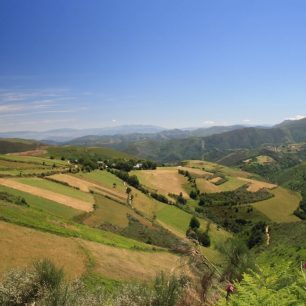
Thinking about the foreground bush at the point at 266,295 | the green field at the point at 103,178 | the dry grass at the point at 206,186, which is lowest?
the dry grass at the point at 206,186

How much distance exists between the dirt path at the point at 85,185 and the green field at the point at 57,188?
4673 mm

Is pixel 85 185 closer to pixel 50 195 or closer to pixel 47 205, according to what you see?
pixel 50 195

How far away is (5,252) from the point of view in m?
49.6

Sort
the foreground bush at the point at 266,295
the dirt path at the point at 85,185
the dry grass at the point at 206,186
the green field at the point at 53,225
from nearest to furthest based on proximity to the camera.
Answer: the foreground bush at the point at 266,295
the green field at the point at 53,225
the dirt path at the point at 85,185
the dry grass at the point at 206,186

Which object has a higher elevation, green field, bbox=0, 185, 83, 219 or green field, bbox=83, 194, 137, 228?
green field, bbox=0, 185, 83, 219

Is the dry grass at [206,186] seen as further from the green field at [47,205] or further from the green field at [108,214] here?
the green field at [47,205]

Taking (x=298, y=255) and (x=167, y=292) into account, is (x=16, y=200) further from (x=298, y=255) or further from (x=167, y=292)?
(x=167, y=292)

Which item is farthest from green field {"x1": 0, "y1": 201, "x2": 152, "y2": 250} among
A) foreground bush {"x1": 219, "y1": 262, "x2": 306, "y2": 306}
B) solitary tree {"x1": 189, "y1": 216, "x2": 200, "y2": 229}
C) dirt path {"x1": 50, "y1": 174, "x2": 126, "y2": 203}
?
foreground bush {"x1": 219, "y1": 262, "x2": 306, "y2": 306}

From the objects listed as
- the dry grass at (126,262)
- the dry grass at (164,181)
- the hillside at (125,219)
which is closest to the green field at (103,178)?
the hillside at (125,219)

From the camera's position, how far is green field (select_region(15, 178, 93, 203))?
325ft

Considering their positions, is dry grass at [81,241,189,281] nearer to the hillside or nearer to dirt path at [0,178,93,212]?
the hillside

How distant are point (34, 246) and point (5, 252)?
214 inches

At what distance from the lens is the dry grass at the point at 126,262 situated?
176 ft

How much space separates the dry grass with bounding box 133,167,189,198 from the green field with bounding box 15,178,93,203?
51.1 metres
